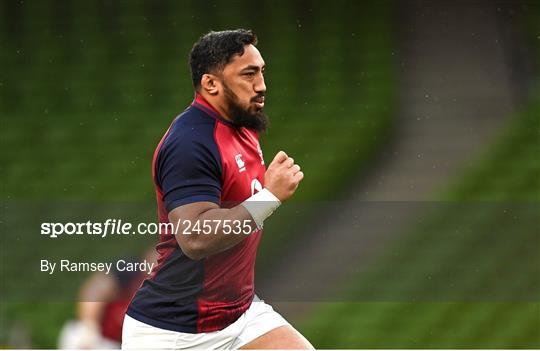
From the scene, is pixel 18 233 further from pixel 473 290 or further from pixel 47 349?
pixel 473 290

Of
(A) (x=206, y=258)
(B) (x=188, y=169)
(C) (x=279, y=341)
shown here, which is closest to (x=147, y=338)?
(A) (x=206, y=258)

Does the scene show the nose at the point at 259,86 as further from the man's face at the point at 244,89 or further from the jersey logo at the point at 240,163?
the jersey logo at the point at 240,163

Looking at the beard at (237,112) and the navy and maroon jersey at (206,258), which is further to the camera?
the beard at (237,112)

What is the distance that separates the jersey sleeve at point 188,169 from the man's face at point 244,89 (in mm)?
197

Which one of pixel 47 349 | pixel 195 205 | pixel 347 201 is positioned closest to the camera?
pixel 195 205

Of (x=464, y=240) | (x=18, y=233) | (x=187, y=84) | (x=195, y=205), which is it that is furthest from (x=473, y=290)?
(x=195, y=205)

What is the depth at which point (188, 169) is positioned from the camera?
290 cm

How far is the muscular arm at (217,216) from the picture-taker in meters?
2.85

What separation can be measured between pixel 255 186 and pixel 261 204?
0.63 ft

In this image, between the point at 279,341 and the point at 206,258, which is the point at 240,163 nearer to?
the point at 206,258

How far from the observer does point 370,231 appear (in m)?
6.65

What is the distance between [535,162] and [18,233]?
131 inches

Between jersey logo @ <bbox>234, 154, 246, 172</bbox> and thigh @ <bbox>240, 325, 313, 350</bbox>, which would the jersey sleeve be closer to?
jersey logo @ <bbox>234, 154, 246, 172</bbox>

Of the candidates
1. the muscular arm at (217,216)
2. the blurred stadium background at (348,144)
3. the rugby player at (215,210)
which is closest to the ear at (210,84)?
the rugby player at (215,210)
